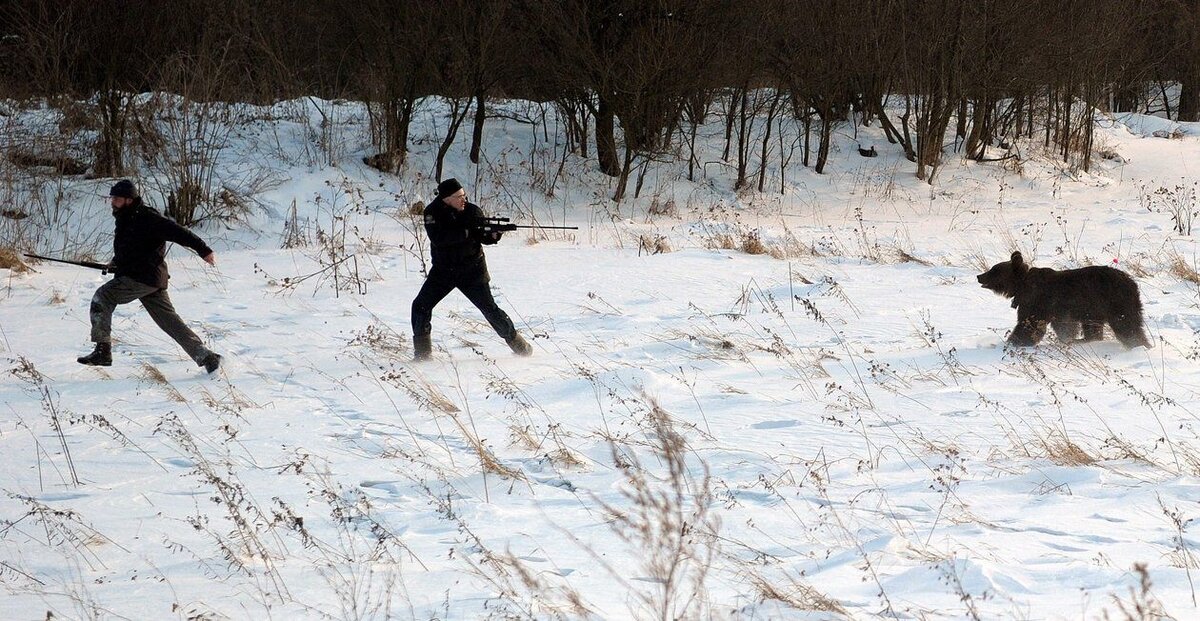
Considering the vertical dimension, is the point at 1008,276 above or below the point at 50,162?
below

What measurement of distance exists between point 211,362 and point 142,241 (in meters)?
1.10

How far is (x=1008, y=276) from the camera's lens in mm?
8859

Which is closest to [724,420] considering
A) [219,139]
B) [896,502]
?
[896,502]

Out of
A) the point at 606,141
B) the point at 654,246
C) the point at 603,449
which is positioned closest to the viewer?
the point at 603,449

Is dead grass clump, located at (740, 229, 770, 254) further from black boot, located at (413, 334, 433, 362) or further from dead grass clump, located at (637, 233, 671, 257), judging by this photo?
black boot, located at (413, 334, 433, 362)

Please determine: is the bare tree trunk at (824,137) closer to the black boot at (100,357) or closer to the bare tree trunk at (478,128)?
the bare tree trunk at (478,128)

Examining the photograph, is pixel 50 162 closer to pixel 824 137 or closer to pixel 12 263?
pixel 12 263

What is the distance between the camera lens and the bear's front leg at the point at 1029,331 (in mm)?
8258

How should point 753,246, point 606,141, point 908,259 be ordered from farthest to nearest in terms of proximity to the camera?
point 606,141
point 753,246
point 908,259

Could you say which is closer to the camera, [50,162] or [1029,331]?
[1029,331]

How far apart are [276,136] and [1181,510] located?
63.1ft

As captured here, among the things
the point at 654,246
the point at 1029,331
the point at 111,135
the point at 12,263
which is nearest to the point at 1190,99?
the point at 654,246

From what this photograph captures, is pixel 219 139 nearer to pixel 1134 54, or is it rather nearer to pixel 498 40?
pixel 498 40

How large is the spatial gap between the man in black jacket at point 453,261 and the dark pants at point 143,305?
1736mm
